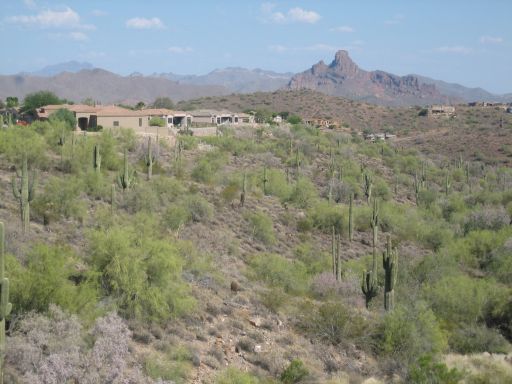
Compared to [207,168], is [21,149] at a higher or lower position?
higher

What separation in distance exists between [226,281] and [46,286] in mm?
7243

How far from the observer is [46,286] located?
41.7ft

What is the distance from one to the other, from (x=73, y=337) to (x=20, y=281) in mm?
1791

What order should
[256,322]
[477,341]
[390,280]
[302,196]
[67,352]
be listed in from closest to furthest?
1. [67,352]
2. [256,322]
3. [477,341]
4. [390,280]
5. [302,196]

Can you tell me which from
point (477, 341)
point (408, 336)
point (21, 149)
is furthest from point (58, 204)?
point (477, 341)

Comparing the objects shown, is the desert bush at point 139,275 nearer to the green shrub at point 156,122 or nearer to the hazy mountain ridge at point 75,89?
the green shrub at point 156,122

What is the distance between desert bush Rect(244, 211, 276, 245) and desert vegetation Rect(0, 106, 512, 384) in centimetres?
10

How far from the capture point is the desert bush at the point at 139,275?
14469 millimetres

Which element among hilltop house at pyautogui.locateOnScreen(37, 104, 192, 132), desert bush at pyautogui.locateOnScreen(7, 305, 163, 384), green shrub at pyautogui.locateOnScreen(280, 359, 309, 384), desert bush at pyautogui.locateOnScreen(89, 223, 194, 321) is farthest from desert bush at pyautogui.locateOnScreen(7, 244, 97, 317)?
hilltop house at pyautogui.locateOnScreen(37, 104, 192, 132)

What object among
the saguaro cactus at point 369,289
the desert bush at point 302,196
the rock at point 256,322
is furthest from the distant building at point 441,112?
the rock at point 256,322

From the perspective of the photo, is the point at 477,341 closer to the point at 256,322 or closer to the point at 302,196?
the point at 256,322

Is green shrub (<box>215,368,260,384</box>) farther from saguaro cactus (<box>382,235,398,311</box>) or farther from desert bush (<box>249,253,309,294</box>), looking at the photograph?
desert bush (<box>249,253,309,294</box>)

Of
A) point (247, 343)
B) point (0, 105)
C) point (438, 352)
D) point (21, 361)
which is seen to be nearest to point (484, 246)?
point (438, 352)

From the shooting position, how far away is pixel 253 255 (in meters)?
25.2
